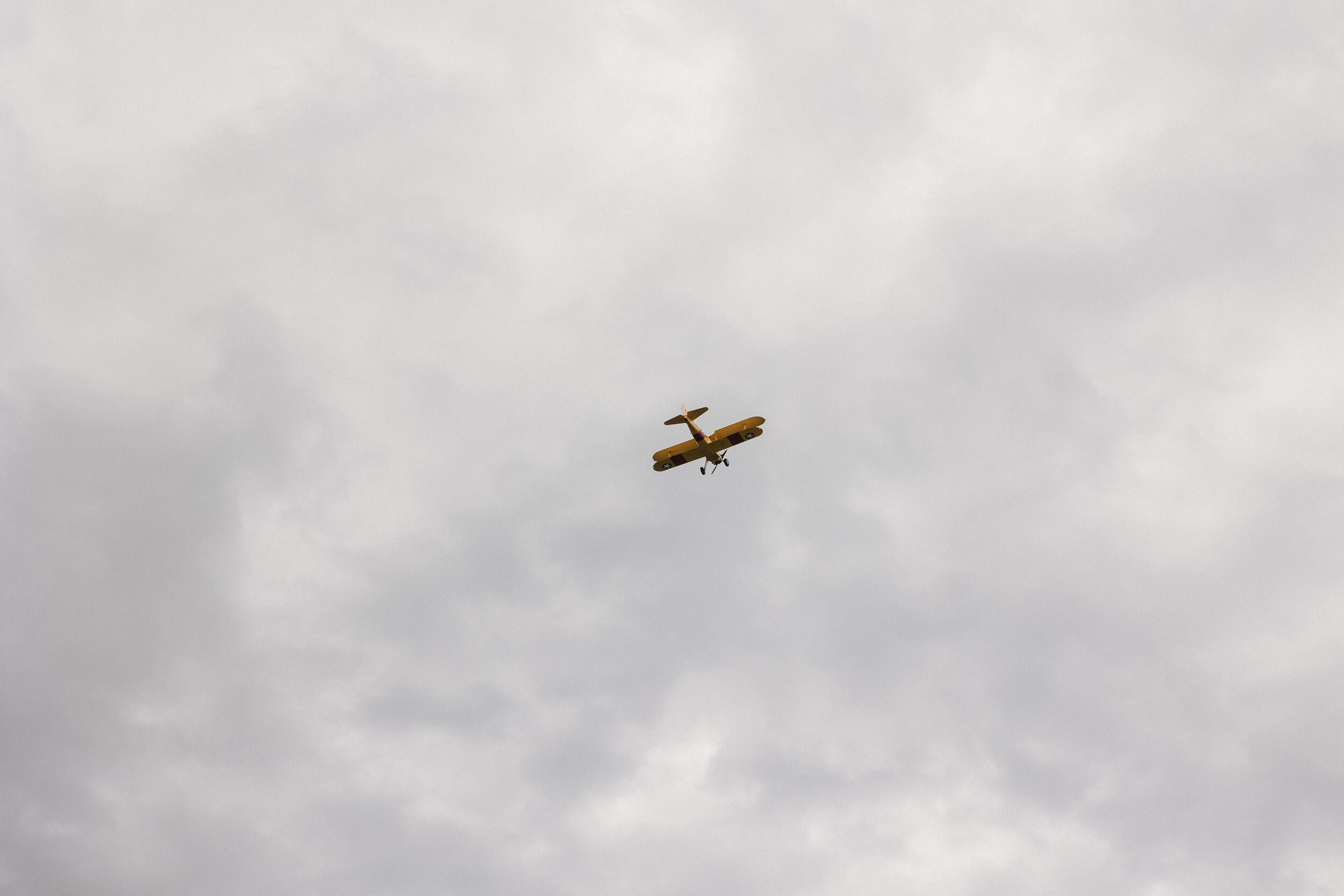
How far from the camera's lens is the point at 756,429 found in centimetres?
14425

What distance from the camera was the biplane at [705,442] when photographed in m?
140

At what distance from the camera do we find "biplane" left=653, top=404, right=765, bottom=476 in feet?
460

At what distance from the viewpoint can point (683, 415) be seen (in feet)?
466

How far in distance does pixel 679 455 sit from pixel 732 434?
8.01 metres

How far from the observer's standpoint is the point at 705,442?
140375 millimetres

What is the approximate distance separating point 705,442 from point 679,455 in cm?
455

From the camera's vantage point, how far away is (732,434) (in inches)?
5522

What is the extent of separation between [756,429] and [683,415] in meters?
10.6

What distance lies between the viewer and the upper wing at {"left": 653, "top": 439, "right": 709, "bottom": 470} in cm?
14150

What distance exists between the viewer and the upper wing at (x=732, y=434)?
459 ft

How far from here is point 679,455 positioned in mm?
142750

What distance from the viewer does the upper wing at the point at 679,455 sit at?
464ft

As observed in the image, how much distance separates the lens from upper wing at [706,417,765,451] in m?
140
